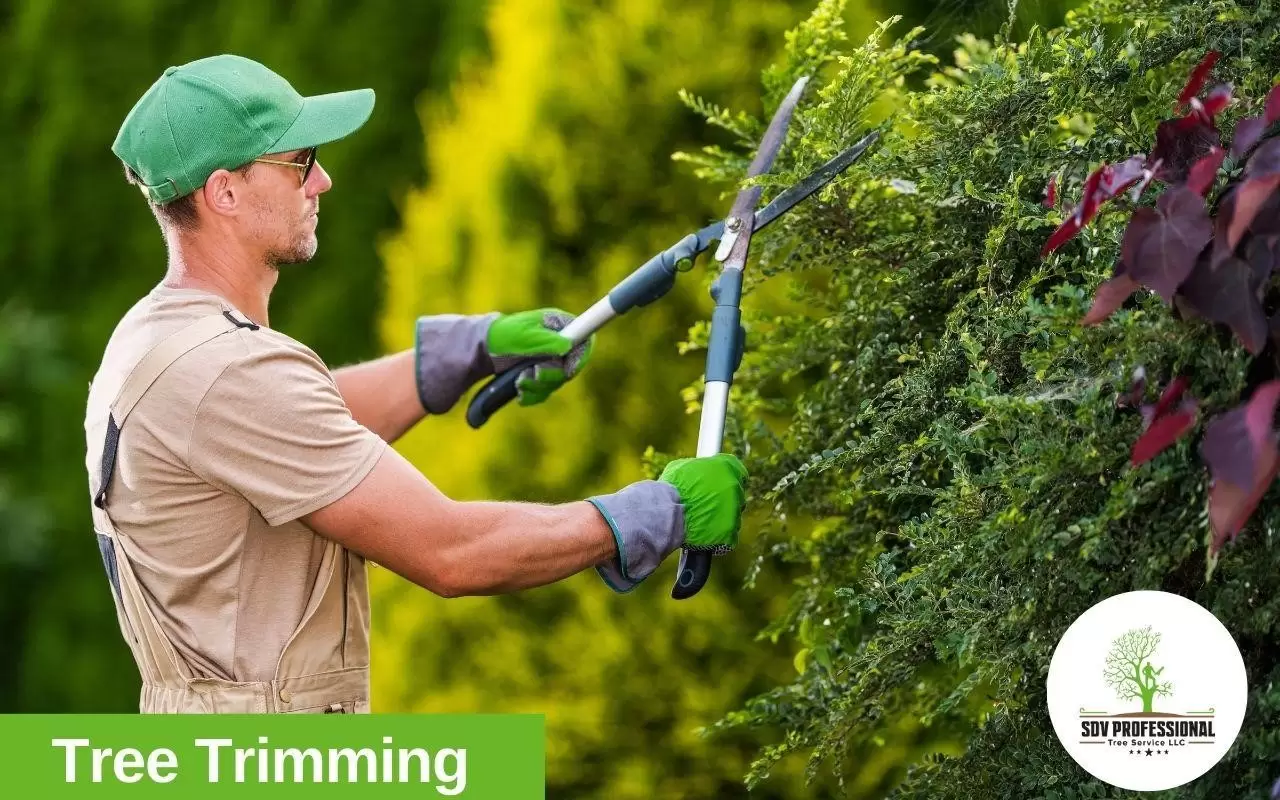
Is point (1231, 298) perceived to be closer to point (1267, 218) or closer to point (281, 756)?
point (1267, 218)

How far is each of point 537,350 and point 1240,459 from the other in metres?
1.76

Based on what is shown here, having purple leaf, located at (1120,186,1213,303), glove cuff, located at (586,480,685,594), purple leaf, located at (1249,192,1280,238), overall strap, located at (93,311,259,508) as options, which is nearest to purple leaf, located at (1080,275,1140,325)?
purple leaf, located at (1120,186,1213,303)

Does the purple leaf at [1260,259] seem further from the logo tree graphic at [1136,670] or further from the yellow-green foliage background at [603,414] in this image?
the yellow-green foliage background at [603,414]

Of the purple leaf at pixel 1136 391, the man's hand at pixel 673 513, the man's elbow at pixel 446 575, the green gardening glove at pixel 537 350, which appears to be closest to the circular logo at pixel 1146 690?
the purple leaf at pixel 1136 391

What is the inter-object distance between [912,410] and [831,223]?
49 cm

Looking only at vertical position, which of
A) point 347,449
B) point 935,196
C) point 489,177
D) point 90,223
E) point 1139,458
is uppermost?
point 90,223

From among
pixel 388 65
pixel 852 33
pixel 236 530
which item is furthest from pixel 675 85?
pixel 388 65

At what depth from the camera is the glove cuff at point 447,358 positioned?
315 cm

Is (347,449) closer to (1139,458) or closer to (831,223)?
(831,223)

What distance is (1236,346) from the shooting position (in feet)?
5.34

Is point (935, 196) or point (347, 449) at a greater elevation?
point (935, 196)

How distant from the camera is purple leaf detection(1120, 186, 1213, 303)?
157cm

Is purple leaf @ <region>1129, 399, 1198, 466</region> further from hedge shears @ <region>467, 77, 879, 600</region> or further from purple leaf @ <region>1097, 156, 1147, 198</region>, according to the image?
hedge shears @ <region>467, 77, 879, 600</region>

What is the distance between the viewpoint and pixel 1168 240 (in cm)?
159
